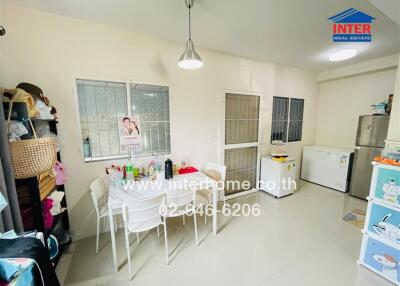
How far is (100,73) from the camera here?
208cm

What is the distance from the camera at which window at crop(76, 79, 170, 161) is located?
2.12 meters

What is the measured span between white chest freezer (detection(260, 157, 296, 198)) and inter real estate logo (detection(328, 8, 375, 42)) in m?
2.02

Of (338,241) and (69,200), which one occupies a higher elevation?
(69,200)

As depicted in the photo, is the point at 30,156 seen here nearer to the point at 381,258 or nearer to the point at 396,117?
the point at 381,258

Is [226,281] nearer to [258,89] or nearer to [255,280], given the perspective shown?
[255,280]

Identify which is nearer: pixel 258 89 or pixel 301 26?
pixel 301 26

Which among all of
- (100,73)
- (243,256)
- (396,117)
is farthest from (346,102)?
(100,73)

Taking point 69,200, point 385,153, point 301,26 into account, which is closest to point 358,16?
point 301,26

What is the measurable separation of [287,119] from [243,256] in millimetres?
3029

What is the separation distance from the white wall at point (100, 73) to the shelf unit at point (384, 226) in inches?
78.4

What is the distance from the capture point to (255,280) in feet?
5.34

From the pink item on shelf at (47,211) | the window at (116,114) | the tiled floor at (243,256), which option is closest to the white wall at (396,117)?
the tiled floor at (243,256)

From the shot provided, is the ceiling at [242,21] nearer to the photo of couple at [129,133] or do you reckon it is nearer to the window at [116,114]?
the window at [116,114]

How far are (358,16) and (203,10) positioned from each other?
173 centimetres
